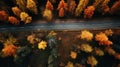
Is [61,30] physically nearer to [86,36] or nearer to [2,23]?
[86,36]

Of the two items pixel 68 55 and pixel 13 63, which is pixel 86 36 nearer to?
pixel 68 55

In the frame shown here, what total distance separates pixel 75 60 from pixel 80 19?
31.1 ft

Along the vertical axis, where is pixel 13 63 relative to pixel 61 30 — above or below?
below

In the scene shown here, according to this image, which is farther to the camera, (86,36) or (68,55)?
(68,55)

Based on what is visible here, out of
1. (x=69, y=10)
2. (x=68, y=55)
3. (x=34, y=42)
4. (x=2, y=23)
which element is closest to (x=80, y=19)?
(x=69, y=10)

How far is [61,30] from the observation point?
50.4 metres

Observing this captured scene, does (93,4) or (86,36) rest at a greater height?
(93,4)

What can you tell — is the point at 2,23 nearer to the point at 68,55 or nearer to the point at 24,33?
the point at 24,33

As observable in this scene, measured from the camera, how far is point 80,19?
51.6 m

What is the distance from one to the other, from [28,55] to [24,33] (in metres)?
5.02

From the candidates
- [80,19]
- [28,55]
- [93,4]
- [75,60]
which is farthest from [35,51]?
[93,4]

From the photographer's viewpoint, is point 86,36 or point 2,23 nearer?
point 86,36

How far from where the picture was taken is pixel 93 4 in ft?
159

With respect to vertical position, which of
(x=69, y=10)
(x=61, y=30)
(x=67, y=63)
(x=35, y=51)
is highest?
(x=69, y=10)
